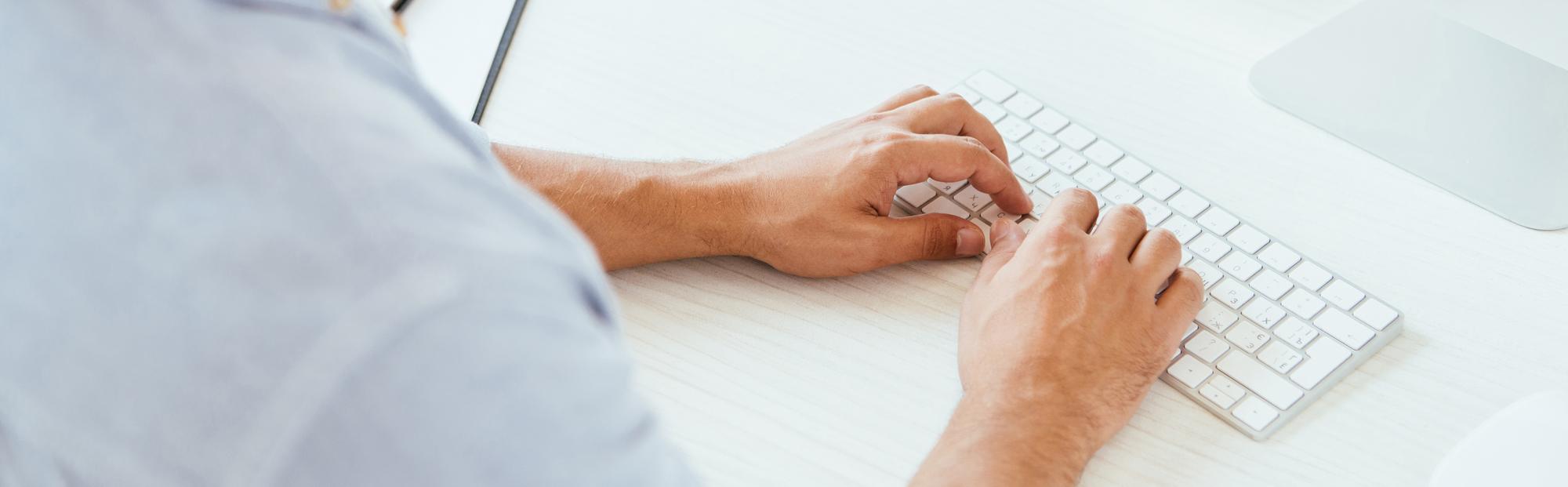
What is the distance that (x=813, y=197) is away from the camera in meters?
0.72

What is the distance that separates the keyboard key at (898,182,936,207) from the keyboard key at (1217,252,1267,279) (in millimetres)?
183

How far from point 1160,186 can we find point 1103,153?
45 mm

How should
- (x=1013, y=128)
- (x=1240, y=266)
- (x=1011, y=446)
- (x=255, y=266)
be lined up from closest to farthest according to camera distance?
(x=255, y=266), (x=1011, y=446), (x=1240, y=266), (x=1013, y=128)

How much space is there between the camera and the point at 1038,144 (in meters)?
0.79

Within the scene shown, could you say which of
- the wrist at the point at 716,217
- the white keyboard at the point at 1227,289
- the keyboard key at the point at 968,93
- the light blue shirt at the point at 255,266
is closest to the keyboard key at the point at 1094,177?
the white keyboard at the point at 1227,289

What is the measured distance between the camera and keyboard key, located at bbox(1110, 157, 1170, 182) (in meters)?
0.76

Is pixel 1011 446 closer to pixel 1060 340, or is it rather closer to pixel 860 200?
pixel 1060 340

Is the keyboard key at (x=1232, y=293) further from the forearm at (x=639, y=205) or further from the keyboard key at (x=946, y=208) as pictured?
the forearm at (x=639, y=205)

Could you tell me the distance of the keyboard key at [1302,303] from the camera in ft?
2.18

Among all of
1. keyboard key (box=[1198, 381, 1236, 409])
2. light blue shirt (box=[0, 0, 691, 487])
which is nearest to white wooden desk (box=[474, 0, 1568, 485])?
keyboard key (box=[1198, 381, 1236, 409])

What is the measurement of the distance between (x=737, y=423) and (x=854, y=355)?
0.08m

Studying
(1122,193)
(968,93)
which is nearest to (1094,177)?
(1122,193)

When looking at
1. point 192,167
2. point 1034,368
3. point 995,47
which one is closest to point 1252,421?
point 1034,368

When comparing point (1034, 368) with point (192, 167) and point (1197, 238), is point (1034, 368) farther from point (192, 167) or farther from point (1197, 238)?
point (192, 167)
